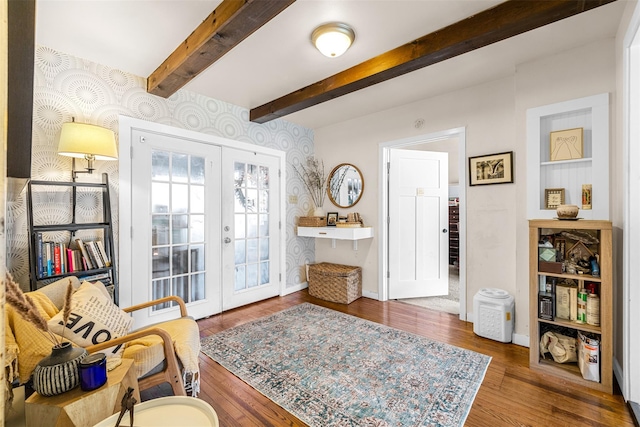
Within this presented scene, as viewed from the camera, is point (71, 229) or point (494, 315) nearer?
point (71, 229)

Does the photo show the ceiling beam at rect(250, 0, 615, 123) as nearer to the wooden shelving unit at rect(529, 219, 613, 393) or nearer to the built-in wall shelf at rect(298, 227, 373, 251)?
the wooden shelving unit at rect(529, 219, 613, 393)

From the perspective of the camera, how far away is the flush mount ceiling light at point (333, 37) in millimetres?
1998

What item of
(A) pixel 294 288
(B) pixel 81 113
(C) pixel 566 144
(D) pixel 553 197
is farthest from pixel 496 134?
(B) pixel 81 113

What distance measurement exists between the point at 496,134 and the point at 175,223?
3439 mm

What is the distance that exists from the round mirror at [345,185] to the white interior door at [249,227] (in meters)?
0.84

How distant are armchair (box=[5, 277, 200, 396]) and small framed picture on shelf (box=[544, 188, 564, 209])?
2908 mm

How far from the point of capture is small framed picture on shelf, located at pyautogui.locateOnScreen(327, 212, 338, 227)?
13.8 ft

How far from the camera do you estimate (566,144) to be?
2.31 metres

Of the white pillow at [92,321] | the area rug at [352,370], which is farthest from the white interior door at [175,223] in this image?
the white pillow at [92,321]

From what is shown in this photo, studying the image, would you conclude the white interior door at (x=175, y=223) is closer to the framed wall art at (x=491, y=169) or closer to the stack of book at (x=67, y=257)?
the stack of book at (x=67, y=257)

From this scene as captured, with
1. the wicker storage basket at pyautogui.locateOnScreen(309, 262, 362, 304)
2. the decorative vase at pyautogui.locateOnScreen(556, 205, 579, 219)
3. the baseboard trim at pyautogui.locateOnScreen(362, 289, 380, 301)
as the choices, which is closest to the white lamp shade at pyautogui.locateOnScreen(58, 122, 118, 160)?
the wicker storage basket at pyautogui.locateOnScreen(309, 262, 362, 304)

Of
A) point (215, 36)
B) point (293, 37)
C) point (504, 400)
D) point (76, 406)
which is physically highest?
point (293, 37)

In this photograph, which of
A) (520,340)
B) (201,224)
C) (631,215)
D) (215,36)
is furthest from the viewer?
(201,224)

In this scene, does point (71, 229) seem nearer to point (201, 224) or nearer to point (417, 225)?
point (201, 224)
